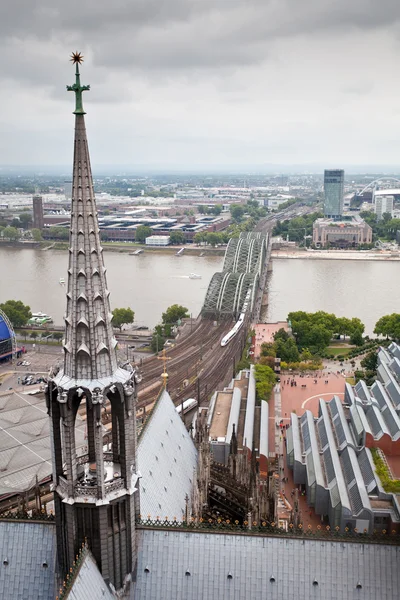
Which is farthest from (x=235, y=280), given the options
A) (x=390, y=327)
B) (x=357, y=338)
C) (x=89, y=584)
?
(x=89, y=584)

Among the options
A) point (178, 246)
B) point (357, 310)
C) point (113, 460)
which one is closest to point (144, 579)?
point (113, 460)

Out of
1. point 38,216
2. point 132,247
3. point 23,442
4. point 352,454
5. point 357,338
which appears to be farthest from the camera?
point 38,216

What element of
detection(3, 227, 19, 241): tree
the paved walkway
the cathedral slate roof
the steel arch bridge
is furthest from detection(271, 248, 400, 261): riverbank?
the cathedral slate roof

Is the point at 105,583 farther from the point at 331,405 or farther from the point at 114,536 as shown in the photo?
the point at 331,405

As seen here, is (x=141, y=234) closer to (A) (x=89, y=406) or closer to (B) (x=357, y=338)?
(B) (x=357, y=338)

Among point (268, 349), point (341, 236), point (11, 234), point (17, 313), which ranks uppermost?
point (11, 234)
